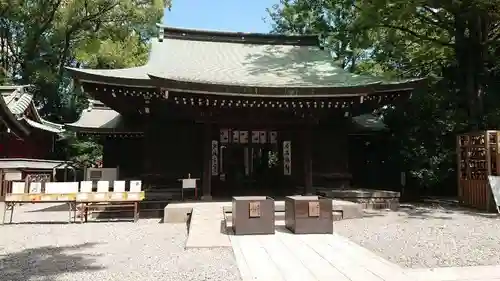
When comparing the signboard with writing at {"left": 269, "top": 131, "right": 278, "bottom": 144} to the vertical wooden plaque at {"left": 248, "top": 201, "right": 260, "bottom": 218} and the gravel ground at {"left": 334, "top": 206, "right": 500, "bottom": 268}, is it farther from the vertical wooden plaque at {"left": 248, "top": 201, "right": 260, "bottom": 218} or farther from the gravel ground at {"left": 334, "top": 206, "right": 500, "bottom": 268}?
the vertical wooden plaque at {"left": 248, "top": 201, "right": 260, "bottom": 218}

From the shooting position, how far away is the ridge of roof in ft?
50.2

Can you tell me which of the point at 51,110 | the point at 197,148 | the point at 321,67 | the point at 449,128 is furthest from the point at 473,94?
the point at 51,110

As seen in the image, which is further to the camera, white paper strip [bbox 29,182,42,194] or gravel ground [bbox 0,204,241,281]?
white paper strip [bbox 29,182,42,194]

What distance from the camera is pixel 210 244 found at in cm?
606

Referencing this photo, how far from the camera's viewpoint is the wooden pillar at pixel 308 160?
11094 mm

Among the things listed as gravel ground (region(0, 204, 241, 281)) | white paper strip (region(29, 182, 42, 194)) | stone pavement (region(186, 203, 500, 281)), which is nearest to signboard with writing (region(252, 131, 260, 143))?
gravel ground (region(0, 204, 241, 281))

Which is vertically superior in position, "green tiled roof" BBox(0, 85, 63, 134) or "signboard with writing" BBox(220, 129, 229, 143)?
"green tiled roof" BBox(0, 85, 63, 134)

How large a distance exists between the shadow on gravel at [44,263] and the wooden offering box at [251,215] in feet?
8.13

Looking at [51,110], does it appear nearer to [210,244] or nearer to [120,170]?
[120,170]

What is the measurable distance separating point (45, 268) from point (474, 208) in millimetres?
11288

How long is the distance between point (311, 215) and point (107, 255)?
139 inches

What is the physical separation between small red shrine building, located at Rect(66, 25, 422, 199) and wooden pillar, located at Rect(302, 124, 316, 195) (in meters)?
0.03

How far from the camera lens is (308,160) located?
11.2 meters

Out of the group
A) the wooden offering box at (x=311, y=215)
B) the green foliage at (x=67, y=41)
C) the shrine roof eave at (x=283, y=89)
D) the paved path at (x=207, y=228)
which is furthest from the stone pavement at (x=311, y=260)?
the green foliage at (x=67, y=41)
